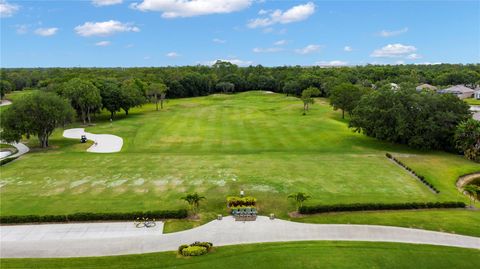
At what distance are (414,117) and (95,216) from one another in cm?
4291

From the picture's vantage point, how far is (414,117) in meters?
50.6

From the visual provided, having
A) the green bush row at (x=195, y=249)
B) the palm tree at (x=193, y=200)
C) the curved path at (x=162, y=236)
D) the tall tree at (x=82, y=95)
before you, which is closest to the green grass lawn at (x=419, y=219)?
the curved path at (x=162, y=236)

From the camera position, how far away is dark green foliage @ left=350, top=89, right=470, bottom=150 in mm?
48500

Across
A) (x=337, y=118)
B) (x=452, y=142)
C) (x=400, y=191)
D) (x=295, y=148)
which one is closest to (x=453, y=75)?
(x=337, y=118)

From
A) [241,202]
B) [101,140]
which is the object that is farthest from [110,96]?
[241,202]

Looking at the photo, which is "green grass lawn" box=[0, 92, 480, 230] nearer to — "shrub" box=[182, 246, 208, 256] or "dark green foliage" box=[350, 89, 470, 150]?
"dark green foliage" box=[350, 89, 470, 150]

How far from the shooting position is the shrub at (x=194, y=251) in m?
22.6

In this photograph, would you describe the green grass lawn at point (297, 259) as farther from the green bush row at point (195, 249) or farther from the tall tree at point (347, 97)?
the tall tree at point (347, 97)

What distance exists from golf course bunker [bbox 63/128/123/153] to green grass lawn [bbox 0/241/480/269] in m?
30.3

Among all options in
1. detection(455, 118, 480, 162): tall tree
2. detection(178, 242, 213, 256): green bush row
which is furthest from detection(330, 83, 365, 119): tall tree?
detection(178, 242, 213, 256): green bush row

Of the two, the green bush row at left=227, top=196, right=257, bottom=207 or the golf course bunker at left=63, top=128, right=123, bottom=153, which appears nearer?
the green bush row at left=227, top=196, right=257, bottom=207

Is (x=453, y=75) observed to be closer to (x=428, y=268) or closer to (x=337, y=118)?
(x=337, y=118)

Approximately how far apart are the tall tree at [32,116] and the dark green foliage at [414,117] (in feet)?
146

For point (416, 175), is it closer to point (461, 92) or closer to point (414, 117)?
point (414, 117)
